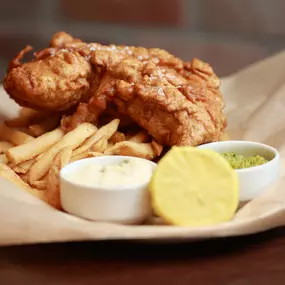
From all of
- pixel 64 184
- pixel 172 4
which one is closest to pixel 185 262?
pixel 64 184

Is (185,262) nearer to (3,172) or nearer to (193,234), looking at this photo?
(193,234)

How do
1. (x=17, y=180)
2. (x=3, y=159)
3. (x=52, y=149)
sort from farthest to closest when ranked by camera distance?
(x=3, y=159), (x=52, y=149), (x=17, y=180)

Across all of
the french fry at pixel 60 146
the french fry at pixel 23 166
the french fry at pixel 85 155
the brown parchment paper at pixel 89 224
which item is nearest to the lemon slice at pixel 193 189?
the brown parchment paper at pixel 89 224

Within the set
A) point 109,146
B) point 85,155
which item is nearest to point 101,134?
point 109,146

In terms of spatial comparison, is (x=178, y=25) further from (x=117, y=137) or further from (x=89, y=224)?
(x=89, y=224)

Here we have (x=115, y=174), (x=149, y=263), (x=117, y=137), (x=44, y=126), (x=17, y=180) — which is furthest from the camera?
(x=44, y=126)

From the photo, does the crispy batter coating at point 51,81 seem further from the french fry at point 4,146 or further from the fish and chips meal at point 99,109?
the french fry at point 4,146

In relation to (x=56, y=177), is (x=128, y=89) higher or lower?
higher
